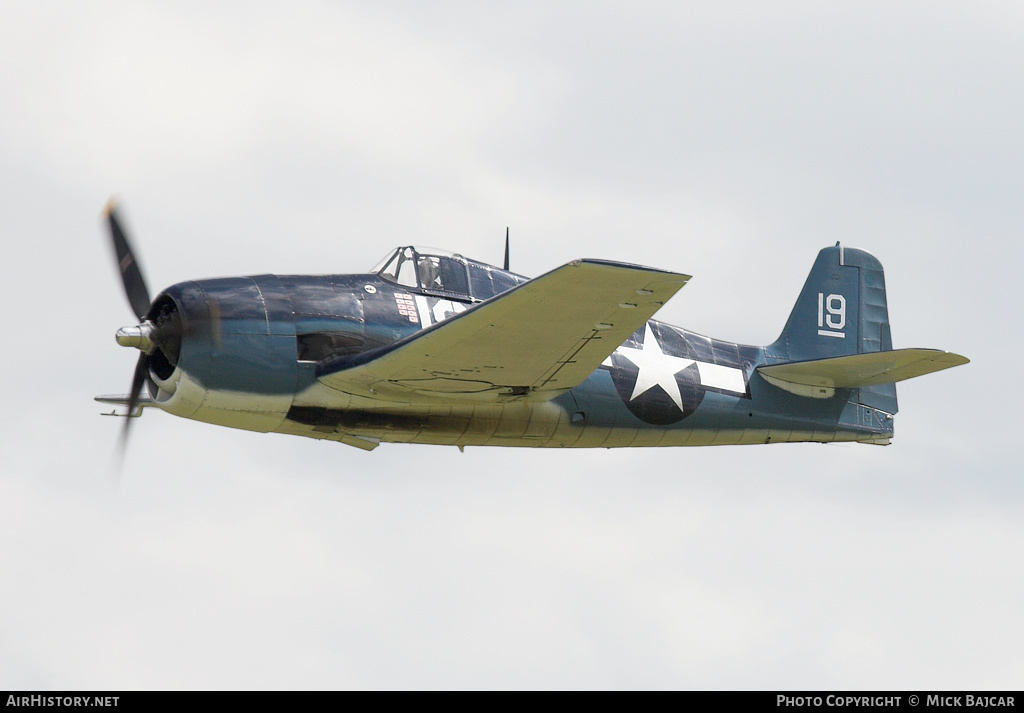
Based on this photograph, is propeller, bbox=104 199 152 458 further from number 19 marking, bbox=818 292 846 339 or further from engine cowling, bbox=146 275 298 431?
number 19 marking, bbox=818 292 846 339

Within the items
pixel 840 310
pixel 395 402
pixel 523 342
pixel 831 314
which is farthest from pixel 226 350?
pixel 840 310

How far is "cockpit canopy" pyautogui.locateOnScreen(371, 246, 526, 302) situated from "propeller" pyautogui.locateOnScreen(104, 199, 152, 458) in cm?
280

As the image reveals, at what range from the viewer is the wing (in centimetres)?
1445

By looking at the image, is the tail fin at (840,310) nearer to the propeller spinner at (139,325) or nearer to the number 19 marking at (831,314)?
the number 19 marking at (831,314)

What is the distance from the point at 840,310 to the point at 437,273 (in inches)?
291

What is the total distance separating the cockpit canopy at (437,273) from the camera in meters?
17.4

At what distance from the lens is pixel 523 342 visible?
15797 millimetres

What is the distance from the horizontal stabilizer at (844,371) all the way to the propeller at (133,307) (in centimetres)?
817

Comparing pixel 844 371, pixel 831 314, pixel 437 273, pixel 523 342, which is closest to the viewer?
pixel 523 342

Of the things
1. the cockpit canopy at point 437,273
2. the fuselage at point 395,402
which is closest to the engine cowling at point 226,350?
the fuselage at point 395,402

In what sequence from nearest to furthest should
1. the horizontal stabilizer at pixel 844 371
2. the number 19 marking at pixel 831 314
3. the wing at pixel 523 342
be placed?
the wing at pixel 523 342, the horizontal stabilizer at pixel 844 371, the number 19 marking at pixel 831 314

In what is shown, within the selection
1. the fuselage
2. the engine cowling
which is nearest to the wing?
the fuselage

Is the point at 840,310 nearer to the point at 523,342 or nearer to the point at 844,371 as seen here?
the point at 844,371
